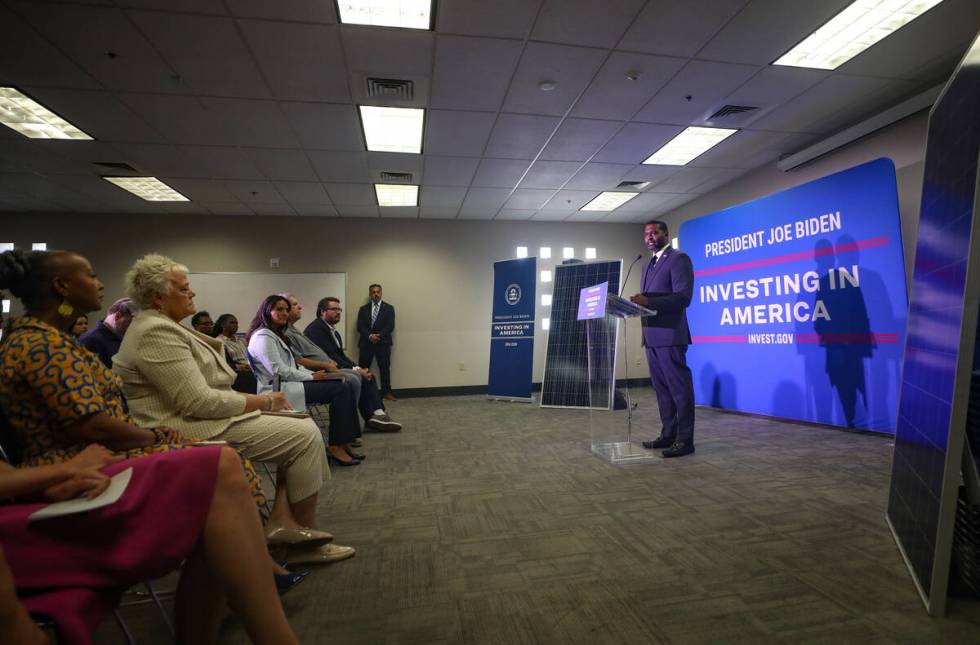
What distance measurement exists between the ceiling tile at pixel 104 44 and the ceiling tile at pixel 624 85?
3.00 metres

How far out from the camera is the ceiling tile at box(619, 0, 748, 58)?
2.60 m

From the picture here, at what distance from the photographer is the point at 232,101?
11.5ft

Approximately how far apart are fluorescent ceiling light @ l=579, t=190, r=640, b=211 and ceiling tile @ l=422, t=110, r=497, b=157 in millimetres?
2368

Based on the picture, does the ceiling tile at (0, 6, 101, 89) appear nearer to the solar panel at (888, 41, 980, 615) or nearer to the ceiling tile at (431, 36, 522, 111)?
the ceiling tile at (431, 36, 522, 111)

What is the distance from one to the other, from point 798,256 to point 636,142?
192 cm

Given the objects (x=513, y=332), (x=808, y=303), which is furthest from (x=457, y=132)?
(x=808, y=303)

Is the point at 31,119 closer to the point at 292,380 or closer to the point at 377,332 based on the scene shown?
the point at 292,380

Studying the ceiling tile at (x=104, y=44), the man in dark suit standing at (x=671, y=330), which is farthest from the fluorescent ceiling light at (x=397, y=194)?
the man in dark suit standing at (x=671, y=330)

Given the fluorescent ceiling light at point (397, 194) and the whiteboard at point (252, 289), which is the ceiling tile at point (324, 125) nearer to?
the fluorescent ceiling light at point (397, 194)

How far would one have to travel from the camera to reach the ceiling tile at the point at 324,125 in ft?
12.0

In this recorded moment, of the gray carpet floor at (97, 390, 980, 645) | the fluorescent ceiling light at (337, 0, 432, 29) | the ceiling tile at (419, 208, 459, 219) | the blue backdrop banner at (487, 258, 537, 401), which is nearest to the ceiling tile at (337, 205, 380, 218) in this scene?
the ceiling tile at (419, 208, 459, 219)

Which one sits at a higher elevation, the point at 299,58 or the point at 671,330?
the point at 299,58

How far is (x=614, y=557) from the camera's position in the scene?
1.76 meters

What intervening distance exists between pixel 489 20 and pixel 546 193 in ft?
11.4
